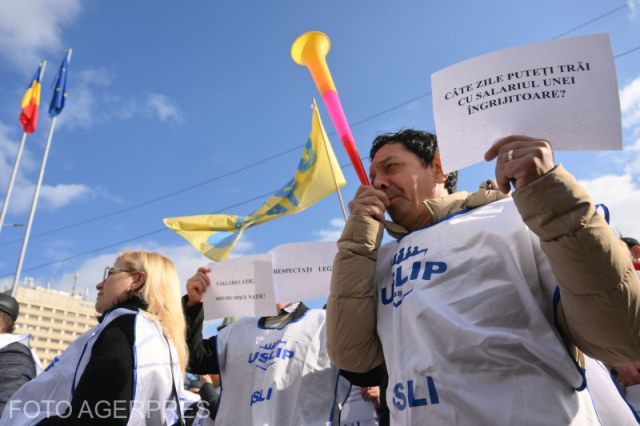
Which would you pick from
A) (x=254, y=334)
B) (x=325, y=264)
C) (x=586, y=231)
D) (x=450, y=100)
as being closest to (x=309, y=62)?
(x=325, y=264)

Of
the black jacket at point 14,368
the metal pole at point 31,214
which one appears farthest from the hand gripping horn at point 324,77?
the metal pole at point 31,214

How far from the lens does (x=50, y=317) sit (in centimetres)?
6888

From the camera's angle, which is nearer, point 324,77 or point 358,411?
point 324,77

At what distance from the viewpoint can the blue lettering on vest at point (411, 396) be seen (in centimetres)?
125

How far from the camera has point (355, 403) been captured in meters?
3.29

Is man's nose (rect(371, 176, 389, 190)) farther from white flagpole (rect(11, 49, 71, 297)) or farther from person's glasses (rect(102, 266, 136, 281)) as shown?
white flagpole (rect(11, 49, 71, 297))

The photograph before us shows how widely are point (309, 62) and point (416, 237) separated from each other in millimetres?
1683

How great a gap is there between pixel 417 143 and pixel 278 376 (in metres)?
1.69

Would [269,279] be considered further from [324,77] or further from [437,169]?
[437,169]

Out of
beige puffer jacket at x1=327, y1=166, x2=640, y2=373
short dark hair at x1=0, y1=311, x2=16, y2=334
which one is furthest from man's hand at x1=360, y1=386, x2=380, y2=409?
short dark hair at x1=0, y1=311, x2=16, y2=334

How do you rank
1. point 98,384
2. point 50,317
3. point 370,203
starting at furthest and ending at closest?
point 50,317, point 98,384, point 370,203

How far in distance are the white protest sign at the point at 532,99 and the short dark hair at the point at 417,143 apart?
480 mm

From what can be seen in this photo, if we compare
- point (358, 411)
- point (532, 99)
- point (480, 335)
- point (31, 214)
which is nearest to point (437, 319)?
point (480, 335)

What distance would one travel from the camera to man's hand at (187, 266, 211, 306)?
3.31 m
